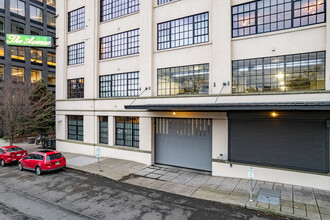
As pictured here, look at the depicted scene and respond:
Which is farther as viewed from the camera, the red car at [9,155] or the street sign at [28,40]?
the street sign at [28,40]

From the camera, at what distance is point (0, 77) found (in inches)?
1305

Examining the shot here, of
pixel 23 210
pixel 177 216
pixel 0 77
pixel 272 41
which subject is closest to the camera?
pixel 177 216

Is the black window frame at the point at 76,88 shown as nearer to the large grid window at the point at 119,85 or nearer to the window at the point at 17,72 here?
the large grid window at the point at 119,85

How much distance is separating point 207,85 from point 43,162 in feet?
43.0

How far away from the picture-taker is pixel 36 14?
39.6m

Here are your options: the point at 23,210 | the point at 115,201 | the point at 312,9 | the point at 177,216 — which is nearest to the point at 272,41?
the point at 312,9

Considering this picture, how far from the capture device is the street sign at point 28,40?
70.6 ft

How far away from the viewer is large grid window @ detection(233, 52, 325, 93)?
12.0m

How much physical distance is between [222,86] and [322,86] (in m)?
→ 5.51

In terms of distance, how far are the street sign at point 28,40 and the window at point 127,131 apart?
39.5 feet

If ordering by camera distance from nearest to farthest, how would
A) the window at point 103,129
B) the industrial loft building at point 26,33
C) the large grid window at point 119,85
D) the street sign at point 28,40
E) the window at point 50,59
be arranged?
the large grid window at point 119,85 → the window at point 103,129 → the street sign at point 28,40 → the industrial loft building at point 26,33 → the window at point 50,59

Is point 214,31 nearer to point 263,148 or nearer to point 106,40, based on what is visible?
point 263,148

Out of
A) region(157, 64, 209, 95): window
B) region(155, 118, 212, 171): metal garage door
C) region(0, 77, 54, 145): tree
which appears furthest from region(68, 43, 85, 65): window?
region(155, 118, 212, 171): metal garage door

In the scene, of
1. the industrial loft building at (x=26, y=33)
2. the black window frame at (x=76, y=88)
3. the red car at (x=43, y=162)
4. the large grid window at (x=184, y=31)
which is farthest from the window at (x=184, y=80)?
the industrial loft building at (x=26, y=33)
